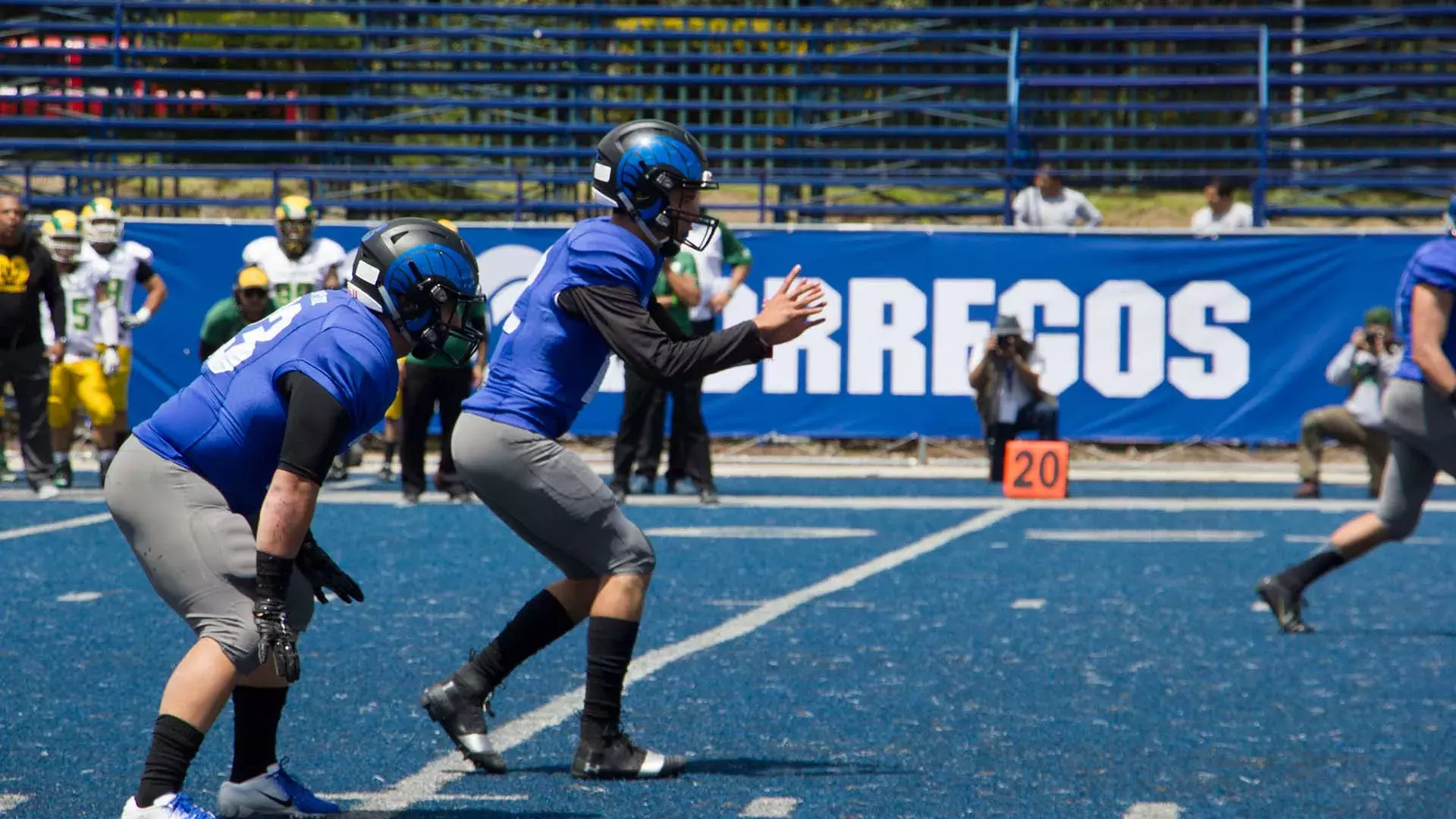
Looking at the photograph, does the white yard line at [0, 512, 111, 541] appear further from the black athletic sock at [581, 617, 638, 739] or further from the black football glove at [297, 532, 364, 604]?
the black football glove at [297, 532, 364, 604]

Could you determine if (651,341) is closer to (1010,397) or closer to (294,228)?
(294,228)

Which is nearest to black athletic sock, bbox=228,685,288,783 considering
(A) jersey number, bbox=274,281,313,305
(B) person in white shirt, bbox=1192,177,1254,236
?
(A) jersey number, bbox=274,281,313,305

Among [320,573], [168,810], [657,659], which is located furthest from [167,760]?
[657,659]

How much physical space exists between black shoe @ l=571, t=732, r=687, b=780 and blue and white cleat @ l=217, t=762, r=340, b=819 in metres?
0.78

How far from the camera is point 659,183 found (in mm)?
5215

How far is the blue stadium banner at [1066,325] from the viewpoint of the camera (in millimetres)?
15375

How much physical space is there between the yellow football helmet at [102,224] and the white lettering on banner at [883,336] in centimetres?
589

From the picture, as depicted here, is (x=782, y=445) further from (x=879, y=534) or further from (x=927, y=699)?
(x=927, y=699)

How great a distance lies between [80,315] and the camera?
13781mm

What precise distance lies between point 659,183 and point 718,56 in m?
14.7

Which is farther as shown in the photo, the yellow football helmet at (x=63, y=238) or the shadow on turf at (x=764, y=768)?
the yellow football helmet at (x=63, y=238)

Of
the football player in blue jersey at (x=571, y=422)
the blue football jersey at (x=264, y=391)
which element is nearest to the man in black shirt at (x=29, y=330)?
the football player in blue jersey at (x=571, y=422)

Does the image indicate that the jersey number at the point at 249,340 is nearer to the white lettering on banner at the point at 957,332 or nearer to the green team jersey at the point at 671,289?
the green team jersey at the point at 671,289

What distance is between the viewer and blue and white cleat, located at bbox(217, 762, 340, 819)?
4.56 m
